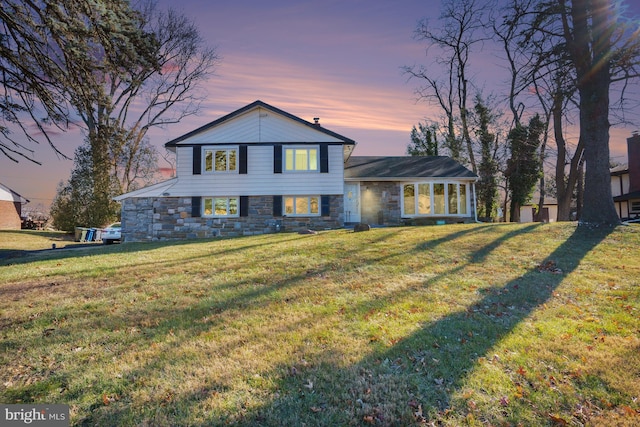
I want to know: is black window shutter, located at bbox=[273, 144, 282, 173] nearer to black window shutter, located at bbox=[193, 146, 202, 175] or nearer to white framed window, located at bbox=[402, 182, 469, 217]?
black window shutter, located at bbox=[193, 146, 202, 175]

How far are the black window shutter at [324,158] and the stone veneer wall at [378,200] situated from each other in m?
2.93

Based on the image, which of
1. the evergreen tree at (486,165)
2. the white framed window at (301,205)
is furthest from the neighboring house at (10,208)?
the evergreen tree at (486,165)

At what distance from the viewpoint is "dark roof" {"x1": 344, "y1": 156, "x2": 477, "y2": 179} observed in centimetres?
2027

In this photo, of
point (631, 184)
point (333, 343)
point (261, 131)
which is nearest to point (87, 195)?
point (261, 131)

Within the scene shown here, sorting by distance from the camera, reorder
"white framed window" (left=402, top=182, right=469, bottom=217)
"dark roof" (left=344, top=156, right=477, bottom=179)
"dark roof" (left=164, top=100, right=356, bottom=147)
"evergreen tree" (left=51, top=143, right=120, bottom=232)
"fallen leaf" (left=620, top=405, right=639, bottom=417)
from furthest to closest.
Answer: "evergreen tree" (left=51, top=143, right=120, bottom=232)
"dark roof" (left=344, top=156, right=477, bottom=179)
"white framed window" (left=402, top=182, right=469, bottom=217)
"dark roof" (left=164, top=100, right=356, bottom=147)
"fallen leaf" (left=620, top=405, right=639, bottom=417)

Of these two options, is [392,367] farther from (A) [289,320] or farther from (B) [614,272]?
(B) [614,272]

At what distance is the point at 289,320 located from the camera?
16.6 feet

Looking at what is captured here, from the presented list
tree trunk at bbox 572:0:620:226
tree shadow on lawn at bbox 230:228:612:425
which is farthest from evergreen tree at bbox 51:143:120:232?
tree trunk at bbox 572:0:620:226

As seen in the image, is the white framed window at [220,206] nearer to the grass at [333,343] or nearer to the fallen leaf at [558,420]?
the grass at [333,343]

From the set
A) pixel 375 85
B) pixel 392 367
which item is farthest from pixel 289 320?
pixel 375 85

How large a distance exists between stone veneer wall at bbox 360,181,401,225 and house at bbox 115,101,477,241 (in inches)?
78.0

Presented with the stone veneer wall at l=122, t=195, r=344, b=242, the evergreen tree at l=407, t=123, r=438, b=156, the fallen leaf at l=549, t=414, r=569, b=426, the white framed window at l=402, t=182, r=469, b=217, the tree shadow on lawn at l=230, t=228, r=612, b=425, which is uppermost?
the evergreen tree at l=407, t=123, r=438, b=156

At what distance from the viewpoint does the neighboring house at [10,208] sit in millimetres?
35000

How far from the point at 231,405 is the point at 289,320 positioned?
6.74ft
